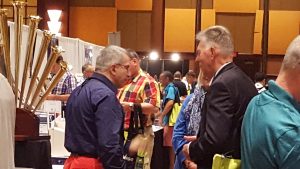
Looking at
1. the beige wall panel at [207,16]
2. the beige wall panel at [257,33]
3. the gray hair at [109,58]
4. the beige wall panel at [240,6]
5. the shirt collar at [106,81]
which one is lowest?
the shirt collar at [106,81]

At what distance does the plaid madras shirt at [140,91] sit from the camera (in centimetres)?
490

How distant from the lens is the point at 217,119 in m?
2.73

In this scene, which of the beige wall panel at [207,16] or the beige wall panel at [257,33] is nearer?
the beige wall panel at [257,33]

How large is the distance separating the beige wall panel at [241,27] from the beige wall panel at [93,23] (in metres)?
3.67

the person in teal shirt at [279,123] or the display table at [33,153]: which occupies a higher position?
the person in teal shirt at [279,123]

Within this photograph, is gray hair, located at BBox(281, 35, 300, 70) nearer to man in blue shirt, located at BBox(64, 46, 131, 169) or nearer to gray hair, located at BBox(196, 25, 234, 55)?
gray hair, located at BBox(196, 25, 234, 55)

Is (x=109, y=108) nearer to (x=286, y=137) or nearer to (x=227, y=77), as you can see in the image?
(x=227, y=77)

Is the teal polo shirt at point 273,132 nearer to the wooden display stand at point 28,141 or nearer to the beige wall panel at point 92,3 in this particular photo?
the wooden display stand at point 28,141

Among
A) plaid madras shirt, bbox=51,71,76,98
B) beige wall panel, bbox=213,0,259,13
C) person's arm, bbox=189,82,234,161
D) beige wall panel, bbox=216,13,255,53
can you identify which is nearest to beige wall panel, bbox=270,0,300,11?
Result: beige wall panel, bbox=213,0,259,13

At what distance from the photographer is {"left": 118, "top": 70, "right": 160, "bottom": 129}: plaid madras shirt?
4902 mm

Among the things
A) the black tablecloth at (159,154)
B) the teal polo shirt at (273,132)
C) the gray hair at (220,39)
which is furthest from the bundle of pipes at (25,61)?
the black tablecloth at (159,154)

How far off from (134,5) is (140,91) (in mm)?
14008

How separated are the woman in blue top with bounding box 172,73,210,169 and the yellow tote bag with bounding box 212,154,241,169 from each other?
1060 millimetres

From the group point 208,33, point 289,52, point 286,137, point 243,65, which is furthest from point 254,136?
point 243,65
